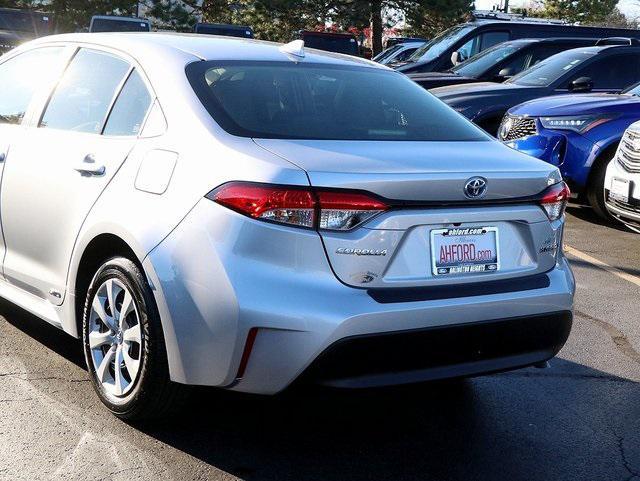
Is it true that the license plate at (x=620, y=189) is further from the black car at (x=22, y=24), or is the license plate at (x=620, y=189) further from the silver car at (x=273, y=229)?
the black car at (x=22, y=24)

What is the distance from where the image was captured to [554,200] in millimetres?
3850

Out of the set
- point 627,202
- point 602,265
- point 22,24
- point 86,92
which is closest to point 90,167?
point 86,92

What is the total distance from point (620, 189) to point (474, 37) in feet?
33.0

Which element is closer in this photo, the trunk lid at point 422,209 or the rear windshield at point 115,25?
the trunk lid at point 422,209

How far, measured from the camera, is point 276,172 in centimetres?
332

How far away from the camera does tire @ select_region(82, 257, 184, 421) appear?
11.8 ft

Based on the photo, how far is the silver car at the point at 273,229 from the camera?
3289 millimetres

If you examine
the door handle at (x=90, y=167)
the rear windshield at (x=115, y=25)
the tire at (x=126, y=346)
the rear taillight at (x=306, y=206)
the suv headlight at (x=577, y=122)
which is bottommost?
the rear windshield at (x=115, y=25)

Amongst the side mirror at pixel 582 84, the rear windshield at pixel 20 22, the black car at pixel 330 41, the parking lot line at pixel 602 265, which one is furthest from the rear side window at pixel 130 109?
the rear windshield at pixel 20 22

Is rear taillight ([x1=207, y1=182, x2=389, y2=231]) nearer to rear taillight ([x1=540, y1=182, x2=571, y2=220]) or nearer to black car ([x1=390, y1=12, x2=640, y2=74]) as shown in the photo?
rear taillight ([x1=540, y1=182, x2=571, y2=220])

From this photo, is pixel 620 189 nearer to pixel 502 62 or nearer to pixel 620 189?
pixel 620 189

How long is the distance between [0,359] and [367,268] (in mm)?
2168

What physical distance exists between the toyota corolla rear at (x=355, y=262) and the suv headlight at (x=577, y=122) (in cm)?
550

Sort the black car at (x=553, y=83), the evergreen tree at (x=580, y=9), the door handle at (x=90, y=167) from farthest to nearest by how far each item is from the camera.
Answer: the evergreen tree at (x=580, y=9)
the black car at (x=553, y=83)
the door handle at (x=90, y=167)
